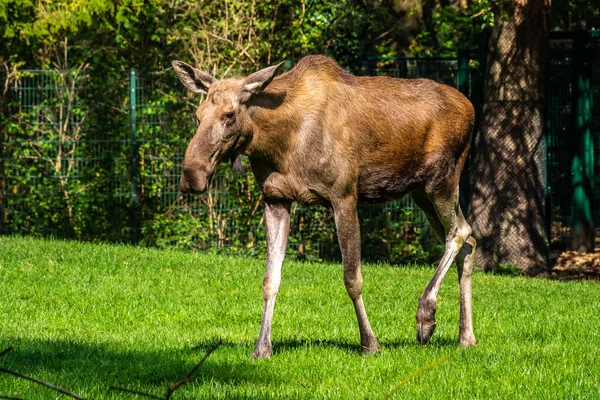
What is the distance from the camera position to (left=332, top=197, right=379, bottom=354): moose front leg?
6.91 m

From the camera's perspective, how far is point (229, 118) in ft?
21.6

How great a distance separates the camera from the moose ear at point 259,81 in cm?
666

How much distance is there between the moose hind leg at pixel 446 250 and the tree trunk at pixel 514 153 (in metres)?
6.93

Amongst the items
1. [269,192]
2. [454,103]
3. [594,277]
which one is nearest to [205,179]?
[269,192]

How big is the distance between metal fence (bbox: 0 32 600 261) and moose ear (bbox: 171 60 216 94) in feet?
28.0

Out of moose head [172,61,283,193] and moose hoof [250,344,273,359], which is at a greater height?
moose head [172,61,283,193]

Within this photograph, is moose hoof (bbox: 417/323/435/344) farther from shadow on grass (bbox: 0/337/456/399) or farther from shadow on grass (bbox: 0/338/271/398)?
shadow on grass (bbox: 0/338/271/398)

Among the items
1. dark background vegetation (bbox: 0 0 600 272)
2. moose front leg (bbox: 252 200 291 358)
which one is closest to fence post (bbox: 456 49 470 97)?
dark background vegetation (bbox: 0 0 600 272)

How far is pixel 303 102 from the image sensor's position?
22.9 feet

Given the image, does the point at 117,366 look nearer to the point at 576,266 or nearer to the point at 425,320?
the point at 425,320

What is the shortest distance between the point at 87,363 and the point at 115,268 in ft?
17.7

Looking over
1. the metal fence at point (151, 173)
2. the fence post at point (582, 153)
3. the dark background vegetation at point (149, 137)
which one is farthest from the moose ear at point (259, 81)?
the fence post at point (582, 153)

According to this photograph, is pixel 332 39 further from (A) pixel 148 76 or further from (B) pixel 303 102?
(B) pixel 303 102

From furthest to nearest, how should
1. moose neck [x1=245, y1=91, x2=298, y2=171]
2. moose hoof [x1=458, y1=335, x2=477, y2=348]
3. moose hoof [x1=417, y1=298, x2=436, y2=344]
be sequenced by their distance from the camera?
1. moose hoof [x1=458, y1=335, x2=477, y2=348]
2. moose hoof [x1=417, y1=298, x2=436, y2=344]
3. moose neck [x1=245, y1=91, x2=298, y2=171]
